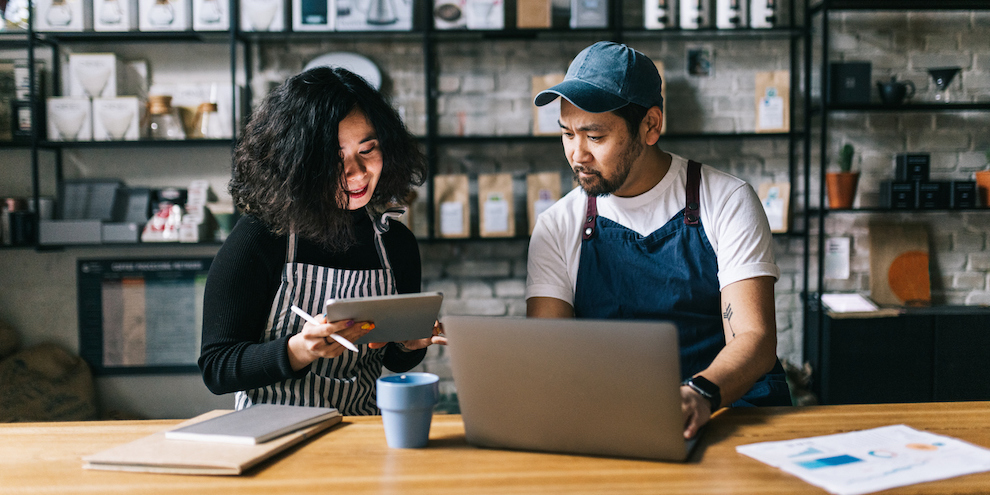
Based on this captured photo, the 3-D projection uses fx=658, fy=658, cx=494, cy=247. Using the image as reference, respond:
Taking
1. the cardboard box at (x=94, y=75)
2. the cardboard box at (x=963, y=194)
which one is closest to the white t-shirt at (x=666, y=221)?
the cardboard box at (x=963, y=194)

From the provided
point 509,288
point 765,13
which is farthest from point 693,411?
point 765,13

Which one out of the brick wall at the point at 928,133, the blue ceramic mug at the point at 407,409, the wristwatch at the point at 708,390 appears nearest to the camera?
the blue ceramic mug at the point at 407,409

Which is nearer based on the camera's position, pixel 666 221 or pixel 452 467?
pixel 452 467

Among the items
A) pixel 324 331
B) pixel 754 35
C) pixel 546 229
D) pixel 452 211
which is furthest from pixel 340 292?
pixel 754 35

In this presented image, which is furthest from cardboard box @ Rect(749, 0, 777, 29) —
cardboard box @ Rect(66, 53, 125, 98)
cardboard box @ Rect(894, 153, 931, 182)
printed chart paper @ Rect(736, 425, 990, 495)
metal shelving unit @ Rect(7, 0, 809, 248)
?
cardboard box @ Rect(66, 53, 125, 98)

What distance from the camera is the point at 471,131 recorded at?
3.17 metres

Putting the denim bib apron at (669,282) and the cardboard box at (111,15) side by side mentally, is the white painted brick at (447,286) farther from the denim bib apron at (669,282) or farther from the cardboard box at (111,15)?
the cardboard box at (111,15)

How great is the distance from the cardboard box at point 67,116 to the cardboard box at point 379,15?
3.96 feet

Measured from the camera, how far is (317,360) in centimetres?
148

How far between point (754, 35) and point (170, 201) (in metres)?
2.86

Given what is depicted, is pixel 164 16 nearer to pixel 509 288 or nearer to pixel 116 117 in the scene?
pixel 116 117

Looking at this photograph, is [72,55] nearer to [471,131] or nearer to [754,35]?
[471,131]

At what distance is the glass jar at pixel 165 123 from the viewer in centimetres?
296

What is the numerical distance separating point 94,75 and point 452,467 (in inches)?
114
